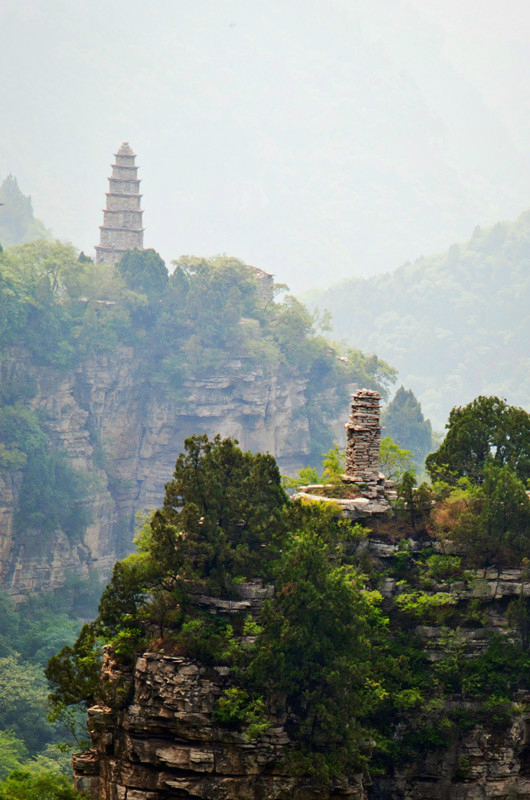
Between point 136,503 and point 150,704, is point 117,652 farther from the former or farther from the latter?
point 136,503

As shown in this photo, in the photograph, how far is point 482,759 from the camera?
38469 mm

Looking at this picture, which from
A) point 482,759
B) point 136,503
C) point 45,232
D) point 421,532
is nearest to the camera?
point 482,759

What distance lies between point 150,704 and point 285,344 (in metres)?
74.6

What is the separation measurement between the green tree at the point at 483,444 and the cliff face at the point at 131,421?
181ft

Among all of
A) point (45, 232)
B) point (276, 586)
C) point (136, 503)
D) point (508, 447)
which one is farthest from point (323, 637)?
point (45, 232)

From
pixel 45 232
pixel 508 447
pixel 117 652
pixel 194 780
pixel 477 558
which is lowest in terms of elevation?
pixel 194 780

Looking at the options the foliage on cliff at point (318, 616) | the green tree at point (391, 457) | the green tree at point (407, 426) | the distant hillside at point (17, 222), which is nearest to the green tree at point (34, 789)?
the foliage on cliff at point (318, 616)

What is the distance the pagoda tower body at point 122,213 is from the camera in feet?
348

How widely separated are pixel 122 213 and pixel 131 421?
15014 mm

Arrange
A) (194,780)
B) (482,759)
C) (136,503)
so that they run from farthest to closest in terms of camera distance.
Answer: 1. (136,503)
2. (482,759)
3. (194,780)

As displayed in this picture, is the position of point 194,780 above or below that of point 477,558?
below

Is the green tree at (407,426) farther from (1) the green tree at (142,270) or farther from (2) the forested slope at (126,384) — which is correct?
(1) the green tree at (142,270)

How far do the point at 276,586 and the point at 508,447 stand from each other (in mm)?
8638

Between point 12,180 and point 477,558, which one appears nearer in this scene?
point 477,558
